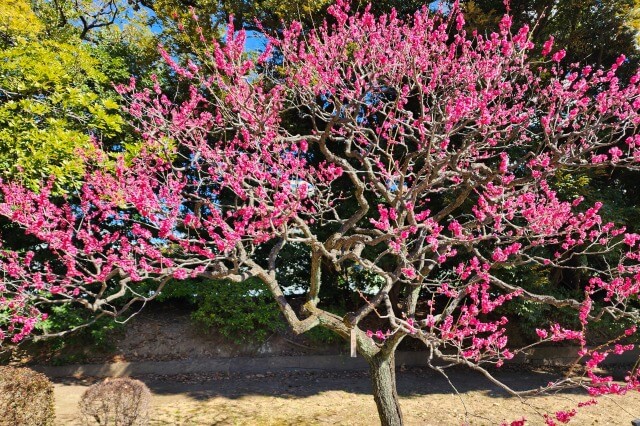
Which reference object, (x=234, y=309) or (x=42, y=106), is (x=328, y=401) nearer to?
(x=234, y=309)

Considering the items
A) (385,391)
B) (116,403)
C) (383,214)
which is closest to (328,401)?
(385,391)

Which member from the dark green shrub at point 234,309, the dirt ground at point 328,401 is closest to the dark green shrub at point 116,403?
the dirt ground at point 328,401

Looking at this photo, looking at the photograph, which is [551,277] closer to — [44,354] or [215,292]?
[215,292]

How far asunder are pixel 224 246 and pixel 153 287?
5808 mm

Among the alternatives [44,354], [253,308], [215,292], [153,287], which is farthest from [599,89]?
[44,354]

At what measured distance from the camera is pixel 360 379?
7.20 metres

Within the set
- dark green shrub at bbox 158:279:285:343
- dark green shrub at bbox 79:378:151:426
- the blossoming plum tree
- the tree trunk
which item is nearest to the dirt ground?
dark green shrub at bbox 158:279:285:343

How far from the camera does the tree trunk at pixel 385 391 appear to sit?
3.76m

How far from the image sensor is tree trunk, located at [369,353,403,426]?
3760 mm

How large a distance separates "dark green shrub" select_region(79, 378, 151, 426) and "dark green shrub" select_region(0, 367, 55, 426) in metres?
0.53

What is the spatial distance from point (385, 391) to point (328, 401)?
2.43m

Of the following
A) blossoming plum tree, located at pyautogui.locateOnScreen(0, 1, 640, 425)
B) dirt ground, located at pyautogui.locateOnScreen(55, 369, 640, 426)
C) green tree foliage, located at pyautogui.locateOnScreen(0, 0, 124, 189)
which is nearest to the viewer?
blossoming plum tree, located at pyautogui.locateOnScreen(0, 1, 640, 425)

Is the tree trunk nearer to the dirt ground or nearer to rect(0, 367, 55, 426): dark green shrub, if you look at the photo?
the dirt ground

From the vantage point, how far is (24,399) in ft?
12.4
